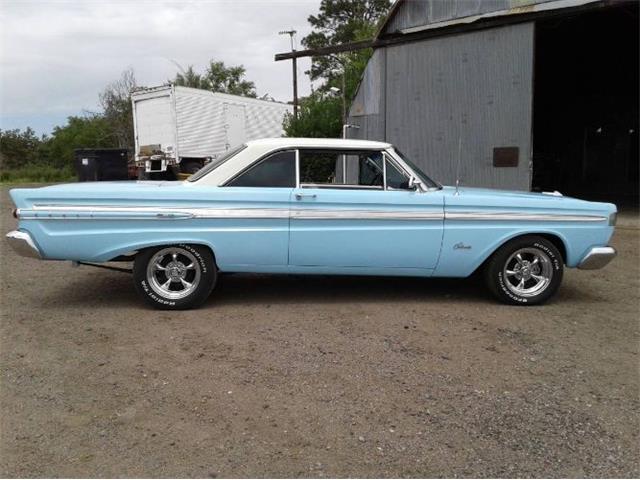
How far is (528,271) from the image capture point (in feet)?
17.7

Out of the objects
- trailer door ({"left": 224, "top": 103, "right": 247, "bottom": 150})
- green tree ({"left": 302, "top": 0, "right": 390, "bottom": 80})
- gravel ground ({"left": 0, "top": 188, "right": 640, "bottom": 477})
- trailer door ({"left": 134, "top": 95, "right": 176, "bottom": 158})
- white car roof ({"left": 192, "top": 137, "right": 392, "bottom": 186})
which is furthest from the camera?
green tree ({"left": 302, "top": 0, "right": 390, "bottom": 80})

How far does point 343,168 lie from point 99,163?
16.4 meters

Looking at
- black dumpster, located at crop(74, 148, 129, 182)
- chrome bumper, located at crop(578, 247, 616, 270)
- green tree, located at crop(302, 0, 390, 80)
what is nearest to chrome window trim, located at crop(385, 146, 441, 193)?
chrome bumper, located at crop(578, 247, 616, 270)

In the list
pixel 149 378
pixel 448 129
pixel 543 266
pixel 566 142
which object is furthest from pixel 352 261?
pixel 566 142

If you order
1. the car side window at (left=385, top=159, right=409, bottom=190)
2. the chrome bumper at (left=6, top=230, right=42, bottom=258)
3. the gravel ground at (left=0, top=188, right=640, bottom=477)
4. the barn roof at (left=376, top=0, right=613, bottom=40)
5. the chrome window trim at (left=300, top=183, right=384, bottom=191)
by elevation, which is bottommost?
the gravel ground at (left=0, top=188, right=640, bottom=477)

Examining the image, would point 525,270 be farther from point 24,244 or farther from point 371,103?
point 371,103

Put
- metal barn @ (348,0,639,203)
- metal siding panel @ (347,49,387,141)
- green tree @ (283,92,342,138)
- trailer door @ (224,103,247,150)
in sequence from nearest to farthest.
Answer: metal barn @ (348,0,639,203), metal siding panel @ (347,49,387,141), green tree @ (283,92,342,138), trailer door @ (224,103,247,150)

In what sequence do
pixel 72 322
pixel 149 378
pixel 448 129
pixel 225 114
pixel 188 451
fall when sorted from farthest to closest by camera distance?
pixel 225 114
pixel 448 129
pixel 72 322
pixel 149 378
pixel 188 451

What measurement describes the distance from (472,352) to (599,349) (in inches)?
39.8

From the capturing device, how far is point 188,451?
2.86 meters

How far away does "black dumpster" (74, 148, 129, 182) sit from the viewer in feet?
64.6

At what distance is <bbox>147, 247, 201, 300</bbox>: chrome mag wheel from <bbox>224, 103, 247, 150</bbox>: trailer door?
16.9 meters

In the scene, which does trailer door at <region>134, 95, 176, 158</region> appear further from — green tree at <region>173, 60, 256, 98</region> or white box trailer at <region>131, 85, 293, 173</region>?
green tree at <region>173, 60, 256, 98</region>

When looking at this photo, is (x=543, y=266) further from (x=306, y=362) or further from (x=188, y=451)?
(x=188, y=451)
